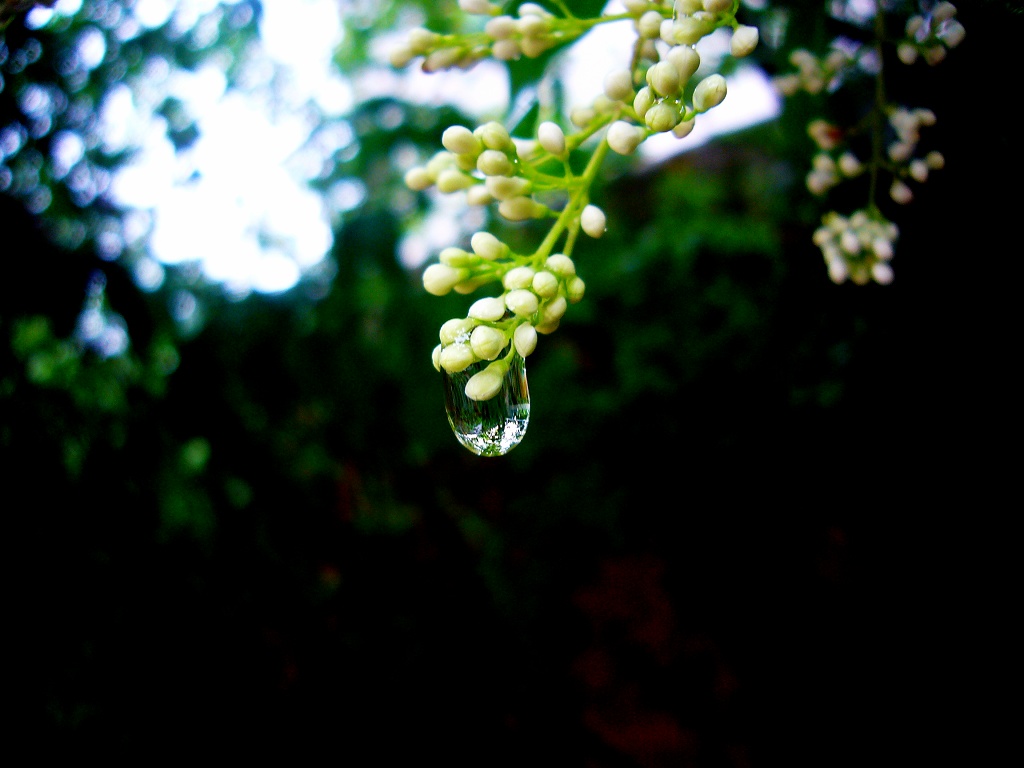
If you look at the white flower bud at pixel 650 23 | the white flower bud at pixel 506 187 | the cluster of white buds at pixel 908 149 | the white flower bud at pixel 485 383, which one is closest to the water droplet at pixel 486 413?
the white flower bud at pixel 485 383

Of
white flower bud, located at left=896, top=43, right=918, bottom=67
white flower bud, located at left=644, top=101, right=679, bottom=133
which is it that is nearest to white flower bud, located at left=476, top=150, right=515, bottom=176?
white flower bud, located at left=644, top=101, right=679, bottom=133

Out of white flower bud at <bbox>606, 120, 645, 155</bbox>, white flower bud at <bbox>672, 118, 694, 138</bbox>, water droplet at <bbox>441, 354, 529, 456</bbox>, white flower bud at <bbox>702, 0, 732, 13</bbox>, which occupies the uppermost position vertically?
white flower bud at <bbox>702, 0, 732, 13</bbox>

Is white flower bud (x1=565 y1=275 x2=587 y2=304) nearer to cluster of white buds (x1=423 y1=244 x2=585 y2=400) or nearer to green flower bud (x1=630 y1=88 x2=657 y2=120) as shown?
cluster of white buds (x1=423 y1=244 x2=585 y2=400)

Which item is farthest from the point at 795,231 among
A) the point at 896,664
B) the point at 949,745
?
the point at 949,745

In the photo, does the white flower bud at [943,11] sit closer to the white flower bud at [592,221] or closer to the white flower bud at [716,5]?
the white flower bud at [716,5]

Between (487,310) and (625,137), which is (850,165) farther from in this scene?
(487,310)

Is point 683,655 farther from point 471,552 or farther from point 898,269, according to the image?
point 898,269
